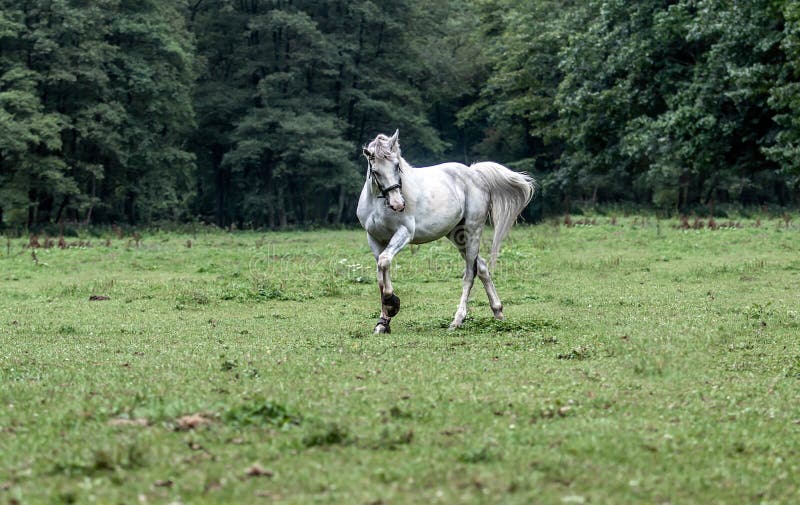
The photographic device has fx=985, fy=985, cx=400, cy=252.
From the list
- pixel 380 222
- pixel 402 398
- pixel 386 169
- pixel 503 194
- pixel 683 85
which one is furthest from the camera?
pixel 683 85

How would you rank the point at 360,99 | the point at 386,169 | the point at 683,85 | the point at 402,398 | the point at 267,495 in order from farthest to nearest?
the point at 360,99
the point at 683,85
the point at 386,169
the point at 402,398
the point at 267,495

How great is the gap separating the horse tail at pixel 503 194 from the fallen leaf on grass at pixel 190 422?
755cm

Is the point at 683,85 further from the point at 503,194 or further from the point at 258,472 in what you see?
the point at 258,472

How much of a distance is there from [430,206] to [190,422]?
22.0ft

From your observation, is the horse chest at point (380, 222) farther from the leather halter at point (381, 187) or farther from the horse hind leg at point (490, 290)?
the horse hind leg at point (490, 290)

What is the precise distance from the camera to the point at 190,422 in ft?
20.0

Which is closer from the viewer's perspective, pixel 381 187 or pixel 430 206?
pixel 381 187

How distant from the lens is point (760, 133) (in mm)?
30578

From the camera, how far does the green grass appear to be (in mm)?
5176

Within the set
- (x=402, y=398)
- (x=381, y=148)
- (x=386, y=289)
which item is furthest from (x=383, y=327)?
(x=402, y=398)

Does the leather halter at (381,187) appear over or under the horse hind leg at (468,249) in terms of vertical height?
over

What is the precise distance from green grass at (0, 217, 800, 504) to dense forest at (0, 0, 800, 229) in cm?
1455

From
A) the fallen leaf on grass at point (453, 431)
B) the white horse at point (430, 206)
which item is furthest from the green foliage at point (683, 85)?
the fallen leaf on grass at point (453, 431)

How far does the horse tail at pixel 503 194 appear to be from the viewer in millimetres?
13297
